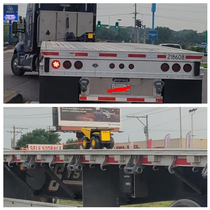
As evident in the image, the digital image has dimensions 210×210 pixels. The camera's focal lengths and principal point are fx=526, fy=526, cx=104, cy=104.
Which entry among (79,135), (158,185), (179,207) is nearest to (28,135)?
(79,135)

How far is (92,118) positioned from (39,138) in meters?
7.20

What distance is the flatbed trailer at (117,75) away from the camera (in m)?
11.8

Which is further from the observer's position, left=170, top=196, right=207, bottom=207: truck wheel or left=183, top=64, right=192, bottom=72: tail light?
left=183, top=64, right=192, bottom=72: tail light

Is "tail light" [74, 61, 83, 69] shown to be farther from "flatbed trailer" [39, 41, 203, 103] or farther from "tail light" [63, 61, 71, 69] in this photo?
"tail light" [63, 61, 71, 69]

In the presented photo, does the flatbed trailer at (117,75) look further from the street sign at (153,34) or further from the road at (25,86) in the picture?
the street sign at (153,34)

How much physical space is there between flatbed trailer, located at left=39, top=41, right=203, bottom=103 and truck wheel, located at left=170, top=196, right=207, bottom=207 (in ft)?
7.97

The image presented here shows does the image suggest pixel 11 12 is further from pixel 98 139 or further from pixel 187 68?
pixel 187 68

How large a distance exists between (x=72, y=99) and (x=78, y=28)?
27.7 ft

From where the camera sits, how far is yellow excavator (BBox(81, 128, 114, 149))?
1608 centimetres

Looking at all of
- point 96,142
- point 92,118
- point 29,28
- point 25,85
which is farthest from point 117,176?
point 92,118

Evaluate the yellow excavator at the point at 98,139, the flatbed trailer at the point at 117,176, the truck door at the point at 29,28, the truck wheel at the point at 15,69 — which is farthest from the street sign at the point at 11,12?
the yellow excavator at the point at 98,139

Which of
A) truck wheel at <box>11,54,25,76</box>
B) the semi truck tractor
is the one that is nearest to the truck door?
truck wheel at <box>11,54,25,76</box>

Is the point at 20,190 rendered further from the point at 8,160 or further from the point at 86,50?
the point at 86,50

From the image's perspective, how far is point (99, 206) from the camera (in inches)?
547
